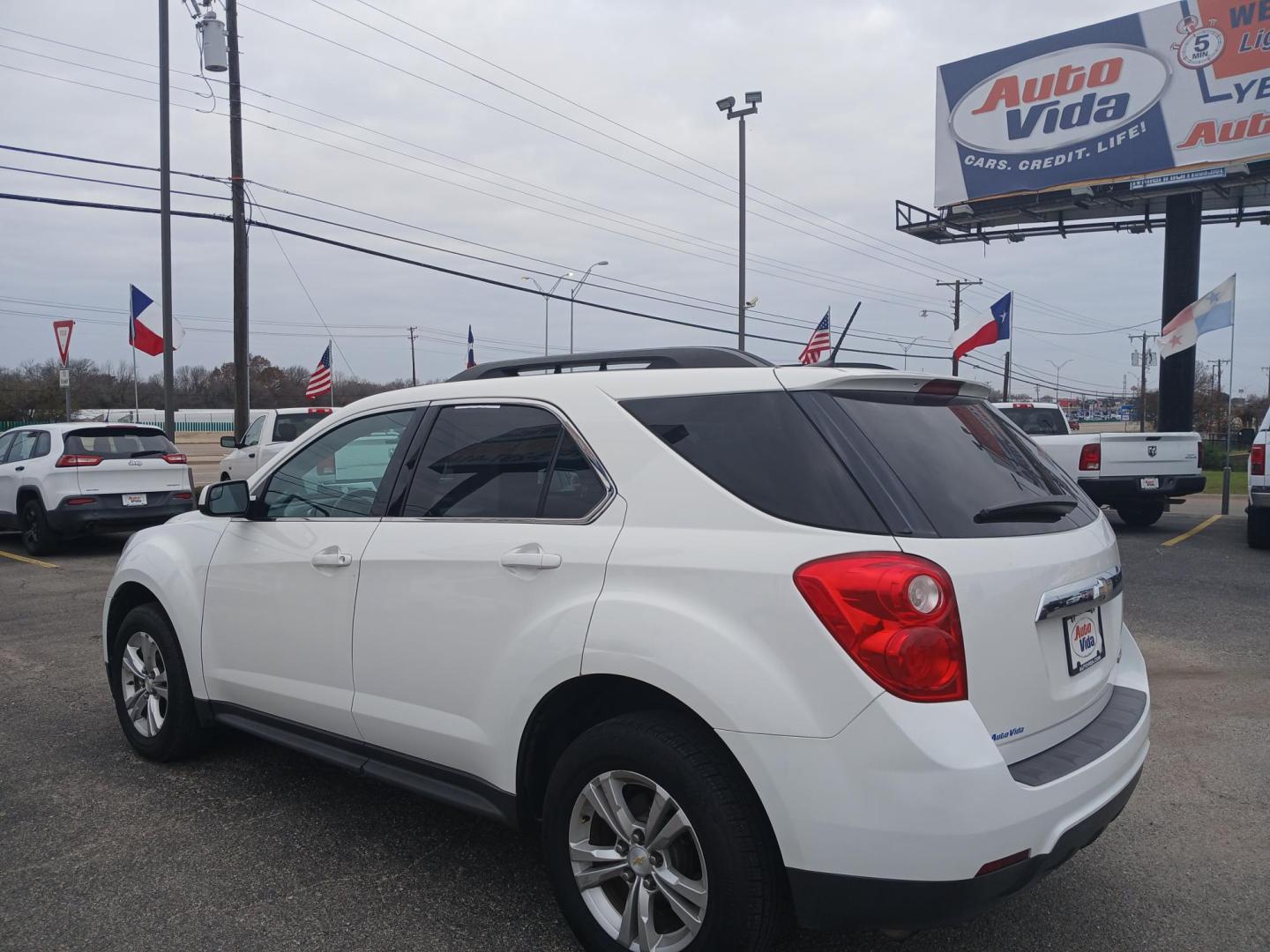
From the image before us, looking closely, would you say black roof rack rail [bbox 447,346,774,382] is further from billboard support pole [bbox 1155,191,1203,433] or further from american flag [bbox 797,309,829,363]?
billboard support pole [bbox 1155,191,1203,433]

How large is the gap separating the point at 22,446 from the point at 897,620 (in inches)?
527

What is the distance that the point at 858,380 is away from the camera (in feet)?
9.05

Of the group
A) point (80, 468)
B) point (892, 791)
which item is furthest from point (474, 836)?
point (80, 468)

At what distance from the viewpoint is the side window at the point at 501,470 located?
9.98 ft

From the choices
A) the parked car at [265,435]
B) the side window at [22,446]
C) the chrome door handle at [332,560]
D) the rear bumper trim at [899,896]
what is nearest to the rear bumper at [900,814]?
the rear bumper trim at [899,896]

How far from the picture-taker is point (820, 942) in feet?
9.80

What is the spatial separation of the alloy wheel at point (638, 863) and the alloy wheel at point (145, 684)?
2618 millimetres

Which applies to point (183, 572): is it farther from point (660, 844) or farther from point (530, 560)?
point (660, 844)

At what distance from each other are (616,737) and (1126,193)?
1045 inches

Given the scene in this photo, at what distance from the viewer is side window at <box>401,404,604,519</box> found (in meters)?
3.04

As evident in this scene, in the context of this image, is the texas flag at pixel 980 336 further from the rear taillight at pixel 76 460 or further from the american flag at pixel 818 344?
the rear taillight at pixel 76 460

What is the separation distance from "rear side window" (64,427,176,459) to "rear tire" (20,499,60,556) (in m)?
0.85

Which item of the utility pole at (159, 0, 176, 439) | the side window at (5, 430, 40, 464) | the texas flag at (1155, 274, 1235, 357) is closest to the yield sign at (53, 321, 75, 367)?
the utility pole at (159, 0, 176, 439)

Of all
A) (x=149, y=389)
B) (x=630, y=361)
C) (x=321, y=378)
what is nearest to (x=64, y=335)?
(x=321, y=378)
